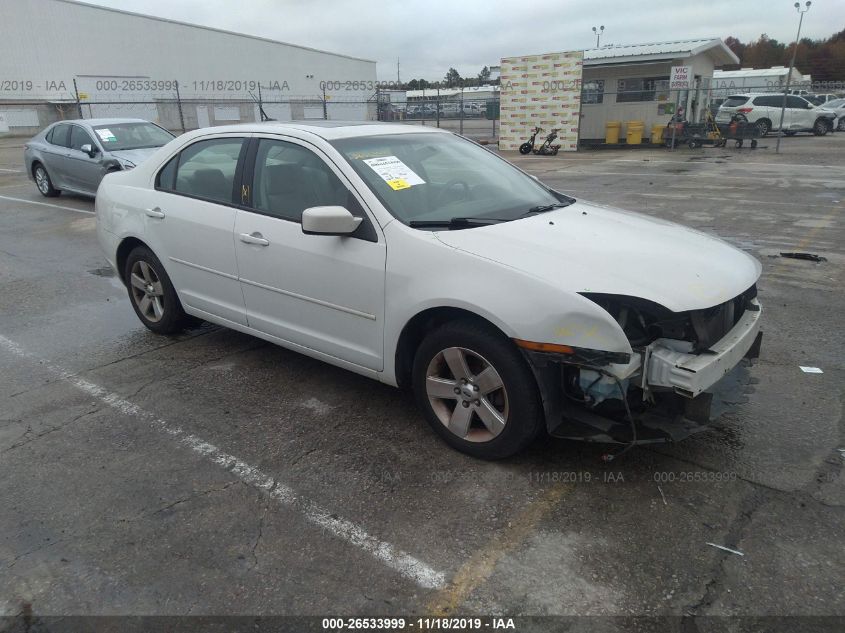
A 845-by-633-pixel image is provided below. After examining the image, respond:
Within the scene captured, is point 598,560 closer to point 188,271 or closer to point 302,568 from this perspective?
point 302,568

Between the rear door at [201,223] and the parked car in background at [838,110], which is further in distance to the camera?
the parked car in background at [838,110]

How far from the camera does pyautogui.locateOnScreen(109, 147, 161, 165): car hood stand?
1071 centimetres

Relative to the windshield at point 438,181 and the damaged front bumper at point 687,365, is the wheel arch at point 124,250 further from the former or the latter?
the damaged front bumper at point 687,365

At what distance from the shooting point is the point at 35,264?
7660 mm

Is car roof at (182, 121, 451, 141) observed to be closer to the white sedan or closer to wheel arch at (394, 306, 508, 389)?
the white sedan

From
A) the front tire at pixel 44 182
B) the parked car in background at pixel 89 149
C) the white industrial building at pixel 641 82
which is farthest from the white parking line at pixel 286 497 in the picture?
the white industrial building at pixel 641 82

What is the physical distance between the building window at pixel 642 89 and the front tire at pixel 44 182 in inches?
790

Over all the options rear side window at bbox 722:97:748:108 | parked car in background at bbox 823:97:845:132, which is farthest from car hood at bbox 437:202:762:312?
parked car in background at bbox 823:97:845:132

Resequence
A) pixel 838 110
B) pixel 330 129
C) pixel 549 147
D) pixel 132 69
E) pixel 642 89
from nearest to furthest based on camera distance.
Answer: pixel 330 129, pixel 549 147, pixel 642 89, pixel 838 110, pixel 132 69

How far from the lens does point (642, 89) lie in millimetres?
24406

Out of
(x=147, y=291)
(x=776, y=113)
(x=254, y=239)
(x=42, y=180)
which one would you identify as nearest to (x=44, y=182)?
(x=42, y=180)

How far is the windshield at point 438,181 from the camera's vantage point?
3.55 m

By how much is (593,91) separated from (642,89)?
1948 millimetres

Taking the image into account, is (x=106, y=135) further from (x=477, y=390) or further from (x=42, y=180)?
(x=477, y=390)
